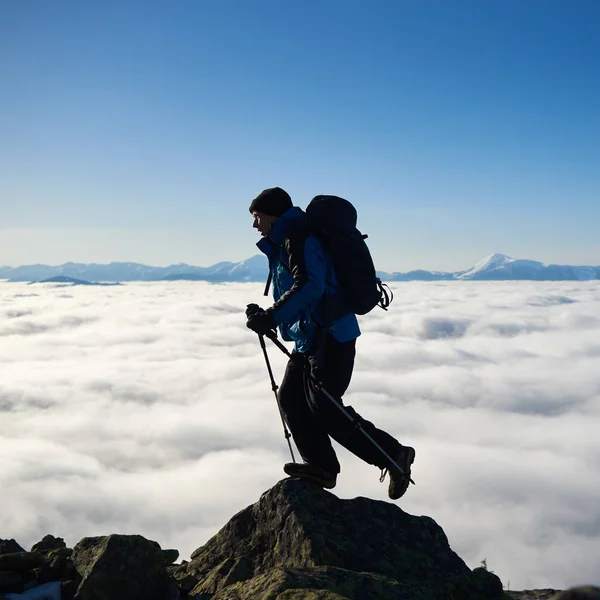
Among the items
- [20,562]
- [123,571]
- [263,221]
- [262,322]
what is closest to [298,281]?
[262,322]

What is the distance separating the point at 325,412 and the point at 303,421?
348mm

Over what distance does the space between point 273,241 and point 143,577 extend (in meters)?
3.53

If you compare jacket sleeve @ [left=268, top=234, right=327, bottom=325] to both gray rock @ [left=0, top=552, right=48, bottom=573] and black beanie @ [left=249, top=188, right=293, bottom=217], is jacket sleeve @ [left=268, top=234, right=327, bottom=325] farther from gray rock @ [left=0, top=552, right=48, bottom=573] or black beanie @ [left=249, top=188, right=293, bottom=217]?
gray rock @ [left=0, top=552, right=48, bottom=573]

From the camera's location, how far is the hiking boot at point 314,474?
6.05m

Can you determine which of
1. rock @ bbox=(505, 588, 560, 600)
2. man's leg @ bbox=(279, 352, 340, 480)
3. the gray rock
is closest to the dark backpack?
man's leg @ bbox=(279, 352, 340, 480)

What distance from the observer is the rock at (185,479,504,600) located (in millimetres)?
3953

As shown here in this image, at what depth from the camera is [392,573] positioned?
16.2 feet

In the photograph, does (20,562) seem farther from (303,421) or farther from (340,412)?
(340,412)

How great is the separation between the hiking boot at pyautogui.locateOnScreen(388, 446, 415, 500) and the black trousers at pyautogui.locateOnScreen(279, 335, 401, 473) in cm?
9

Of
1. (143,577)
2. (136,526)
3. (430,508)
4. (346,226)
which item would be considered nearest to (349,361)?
(346,226)

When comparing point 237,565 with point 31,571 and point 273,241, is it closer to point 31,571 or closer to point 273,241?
point 31,571

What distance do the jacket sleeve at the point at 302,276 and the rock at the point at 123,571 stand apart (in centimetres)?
255

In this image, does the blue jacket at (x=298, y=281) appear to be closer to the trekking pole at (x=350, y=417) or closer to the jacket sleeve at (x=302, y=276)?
the jacket sleeve at (x=302, y=276)

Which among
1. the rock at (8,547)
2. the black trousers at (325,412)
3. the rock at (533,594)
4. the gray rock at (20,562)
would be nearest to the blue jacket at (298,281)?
the black trousers at (325,412)
